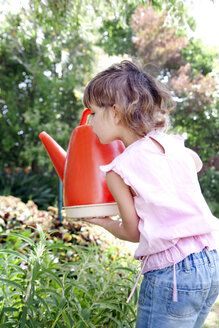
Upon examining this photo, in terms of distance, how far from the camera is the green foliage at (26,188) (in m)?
5.83

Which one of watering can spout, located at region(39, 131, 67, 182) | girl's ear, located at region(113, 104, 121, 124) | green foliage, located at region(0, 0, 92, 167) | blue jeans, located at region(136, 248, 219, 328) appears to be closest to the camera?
blue jeans, located at region(136, 248, 219, 328)

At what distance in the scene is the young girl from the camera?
109 cm

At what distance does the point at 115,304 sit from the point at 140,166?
2.63 feet

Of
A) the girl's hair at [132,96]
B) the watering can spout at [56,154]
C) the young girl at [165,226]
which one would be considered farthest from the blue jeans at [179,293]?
the watering can spout at [56,154]

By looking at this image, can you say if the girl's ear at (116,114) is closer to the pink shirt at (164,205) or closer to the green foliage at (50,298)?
the pink shirt at (164,205)

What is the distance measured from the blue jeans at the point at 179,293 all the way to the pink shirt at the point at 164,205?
0.09ft

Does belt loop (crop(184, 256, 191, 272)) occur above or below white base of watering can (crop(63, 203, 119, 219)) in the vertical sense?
below

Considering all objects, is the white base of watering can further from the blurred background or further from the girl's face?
the blurred background

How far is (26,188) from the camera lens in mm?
6047

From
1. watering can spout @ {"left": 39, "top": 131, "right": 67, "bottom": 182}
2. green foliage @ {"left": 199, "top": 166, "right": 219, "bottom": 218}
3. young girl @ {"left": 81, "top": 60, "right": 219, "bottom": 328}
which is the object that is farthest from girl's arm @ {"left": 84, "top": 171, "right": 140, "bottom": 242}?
green foliage @ {"left": 199, "top": 166, "right": 219, "bottom": 218}

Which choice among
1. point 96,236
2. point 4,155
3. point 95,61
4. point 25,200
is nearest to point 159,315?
point 96,236

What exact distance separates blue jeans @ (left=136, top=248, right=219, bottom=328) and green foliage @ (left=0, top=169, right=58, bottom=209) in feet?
15.2

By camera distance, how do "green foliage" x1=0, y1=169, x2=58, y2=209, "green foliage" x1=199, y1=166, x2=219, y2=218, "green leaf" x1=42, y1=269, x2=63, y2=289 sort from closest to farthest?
"green leaf" x1=42, y1=269, x2=63, y2=289 < "green foliage" x1=0, y1=169, x2=58, y2=209 < "green foliage" x1=199, y1=166, x2=219, y2=218

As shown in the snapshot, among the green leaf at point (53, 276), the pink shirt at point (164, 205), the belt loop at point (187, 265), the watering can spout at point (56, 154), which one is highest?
the watering can spout at point (56, 154)
